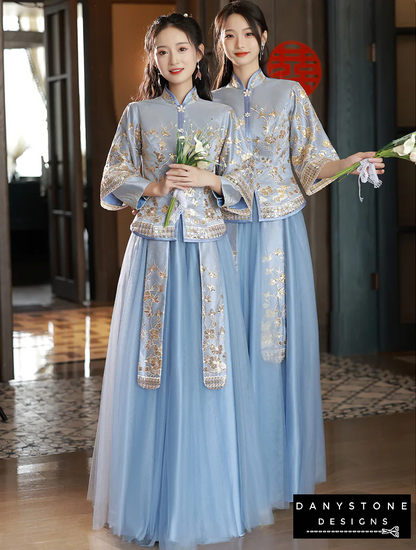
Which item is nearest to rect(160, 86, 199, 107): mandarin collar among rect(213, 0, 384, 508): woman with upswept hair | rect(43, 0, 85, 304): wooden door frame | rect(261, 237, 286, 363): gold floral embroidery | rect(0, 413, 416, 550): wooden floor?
rect(213, 0, 384, 508): woman with upswept hair

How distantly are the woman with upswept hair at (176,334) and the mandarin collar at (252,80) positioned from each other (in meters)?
0.28

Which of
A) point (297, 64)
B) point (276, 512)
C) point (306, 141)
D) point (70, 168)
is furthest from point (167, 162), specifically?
point (70, 168)

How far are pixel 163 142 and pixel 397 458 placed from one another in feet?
5.22

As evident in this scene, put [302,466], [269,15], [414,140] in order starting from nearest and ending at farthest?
[414,140] < [302,466] < [269,15]

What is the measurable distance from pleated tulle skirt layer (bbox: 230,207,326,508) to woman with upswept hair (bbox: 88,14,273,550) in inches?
10.3

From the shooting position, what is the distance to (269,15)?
4652mm

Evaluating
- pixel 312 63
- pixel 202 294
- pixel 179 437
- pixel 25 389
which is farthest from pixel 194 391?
pixel 312 63

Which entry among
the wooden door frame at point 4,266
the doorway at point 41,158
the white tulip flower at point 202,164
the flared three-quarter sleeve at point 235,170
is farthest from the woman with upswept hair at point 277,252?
the doorway at point 41,158

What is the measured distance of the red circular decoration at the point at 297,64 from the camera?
4.60 metres

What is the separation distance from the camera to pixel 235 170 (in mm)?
2391

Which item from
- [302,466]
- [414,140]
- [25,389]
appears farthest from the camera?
[25,389]

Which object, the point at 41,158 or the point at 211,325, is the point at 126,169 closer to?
the point at 211,325

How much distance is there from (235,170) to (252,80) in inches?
16.1

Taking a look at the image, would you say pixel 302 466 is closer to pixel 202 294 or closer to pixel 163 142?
pixel 202 294
